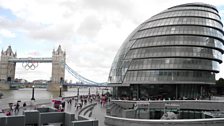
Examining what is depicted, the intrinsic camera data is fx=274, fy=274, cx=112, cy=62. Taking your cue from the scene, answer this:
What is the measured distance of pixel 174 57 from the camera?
56656 millimetres

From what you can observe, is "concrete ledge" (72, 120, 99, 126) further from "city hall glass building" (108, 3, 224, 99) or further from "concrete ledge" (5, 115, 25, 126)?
"city hall glass building" (108, 3, 224, 99)

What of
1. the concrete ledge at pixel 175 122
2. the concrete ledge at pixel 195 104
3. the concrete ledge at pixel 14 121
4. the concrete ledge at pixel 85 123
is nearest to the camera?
the concrete ledge at pixel 85 123

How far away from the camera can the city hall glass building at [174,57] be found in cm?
5694

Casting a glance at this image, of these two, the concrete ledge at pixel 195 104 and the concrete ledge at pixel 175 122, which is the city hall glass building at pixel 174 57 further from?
the concrete ledge at pixel 175 122

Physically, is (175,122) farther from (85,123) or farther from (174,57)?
(174,57)

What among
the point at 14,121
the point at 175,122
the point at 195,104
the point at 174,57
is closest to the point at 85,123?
the point at 14,121

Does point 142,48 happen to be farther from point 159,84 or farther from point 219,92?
point 219,92

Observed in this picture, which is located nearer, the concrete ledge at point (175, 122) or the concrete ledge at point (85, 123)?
the concrete ledge at point (85, 123)

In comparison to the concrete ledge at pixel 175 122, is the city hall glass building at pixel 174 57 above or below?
above

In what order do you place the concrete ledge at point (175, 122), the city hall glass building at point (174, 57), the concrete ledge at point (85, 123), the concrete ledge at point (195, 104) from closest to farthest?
1. the concrete ledge at point (85, 123)
2. the concrete ledge at point (175, 122)
3. the concrete ledge at point (195, 104)
4. the city hall glass building at point (174, 57)

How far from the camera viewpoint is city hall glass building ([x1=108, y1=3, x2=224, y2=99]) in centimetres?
5694

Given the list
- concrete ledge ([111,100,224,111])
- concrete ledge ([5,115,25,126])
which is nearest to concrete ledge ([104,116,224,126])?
concrete ledge ([5,115,25,126])

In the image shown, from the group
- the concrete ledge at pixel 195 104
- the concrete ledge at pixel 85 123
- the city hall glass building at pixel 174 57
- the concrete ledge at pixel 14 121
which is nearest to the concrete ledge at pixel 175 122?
the concrete ledge at pixel 85 123

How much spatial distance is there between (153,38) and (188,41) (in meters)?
7.46
